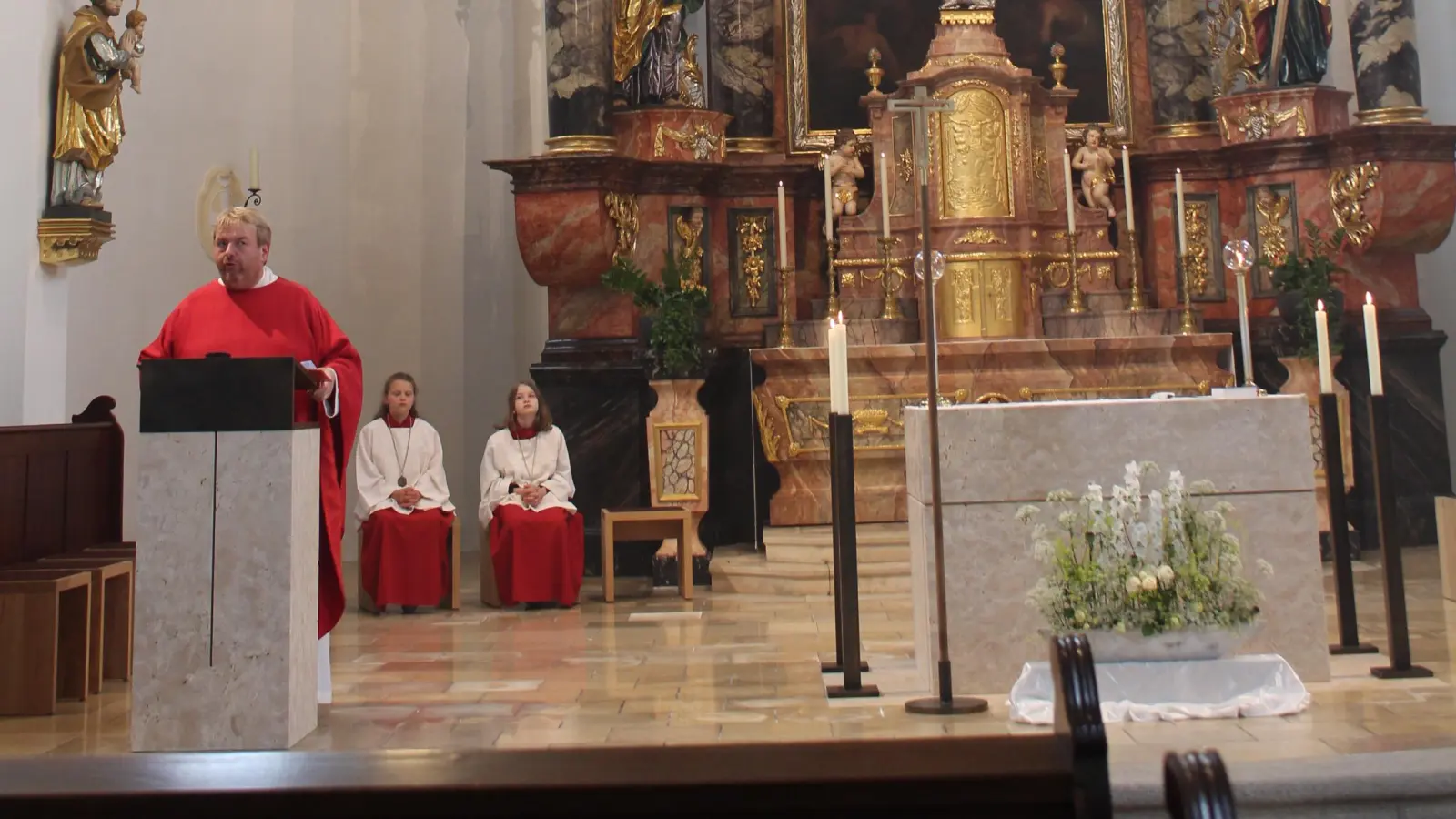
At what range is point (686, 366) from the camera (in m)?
9.38

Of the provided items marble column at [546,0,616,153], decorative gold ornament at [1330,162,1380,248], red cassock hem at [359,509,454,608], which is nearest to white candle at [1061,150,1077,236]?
decorative gold ornament at [1330,162,1380,248]

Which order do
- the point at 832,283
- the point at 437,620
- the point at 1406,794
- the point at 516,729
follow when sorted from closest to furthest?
Result: the point at 1406,794 < the point at 516,729 < the point at 437,620 < the point at 832,283

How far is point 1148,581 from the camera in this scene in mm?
4547

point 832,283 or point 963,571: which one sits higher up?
point 832,283

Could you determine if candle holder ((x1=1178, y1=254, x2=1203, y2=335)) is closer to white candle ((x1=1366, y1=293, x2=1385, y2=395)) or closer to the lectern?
white candle ((x1=1366, y1=293, x2=1385, y2=395))

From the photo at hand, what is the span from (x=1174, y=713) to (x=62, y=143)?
20.4ft

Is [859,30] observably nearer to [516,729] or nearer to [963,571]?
[963,571]

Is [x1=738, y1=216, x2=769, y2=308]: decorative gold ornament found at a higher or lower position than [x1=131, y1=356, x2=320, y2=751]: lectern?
higher

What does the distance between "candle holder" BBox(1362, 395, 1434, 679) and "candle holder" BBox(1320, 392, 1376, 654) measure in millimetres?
88

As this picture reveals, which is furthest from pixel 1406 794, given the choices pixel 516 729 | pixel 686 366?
pixel 686 366

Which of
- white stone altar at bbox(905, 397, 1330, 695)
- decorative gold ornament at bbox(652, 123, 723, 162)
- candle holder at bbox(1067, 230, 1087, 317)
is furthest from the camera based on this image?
decorative gold ornament at bbox(652, 123, 723, 162)

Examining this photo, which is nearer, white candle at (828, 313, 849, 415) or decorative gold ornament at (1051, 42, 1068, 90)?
white candle at (828, 313, 849, 415)

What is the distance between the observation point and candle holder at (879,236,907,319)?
9867mm

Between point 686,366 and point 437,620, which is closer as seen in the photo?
point 437,620
